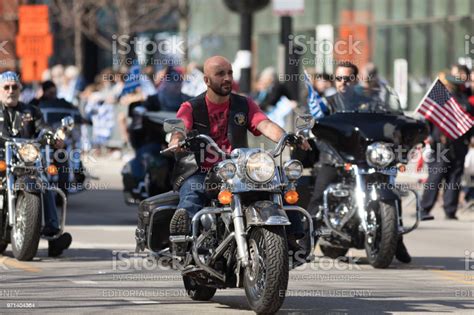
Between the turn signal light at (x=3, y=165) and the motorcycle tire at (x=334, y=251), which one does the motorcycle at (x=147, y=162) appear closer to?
the motorcycle tire at (x=334, y=251)

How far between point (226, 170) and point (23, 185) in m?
4.18

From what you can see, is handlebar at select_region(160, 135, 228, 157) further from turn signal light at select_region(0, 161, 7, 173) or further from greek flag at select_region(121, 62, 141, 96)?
greek flag at select_region(121, 62, 141, 96)

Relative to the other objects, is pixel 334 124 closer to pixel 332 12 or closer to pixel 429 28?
pixel 429 28

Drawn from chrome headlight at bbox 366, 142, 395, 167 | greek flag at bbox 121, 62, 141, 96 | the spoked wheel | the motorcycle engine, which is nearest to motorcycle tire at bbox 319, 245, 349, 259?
the motorcycle engine

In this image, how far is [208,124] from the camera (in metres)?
10.9

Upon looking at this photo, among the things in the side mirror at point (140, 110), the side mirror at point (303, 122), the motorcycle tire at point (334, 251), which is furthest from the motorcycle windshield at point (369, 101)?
the side mirror at point (140, 110)

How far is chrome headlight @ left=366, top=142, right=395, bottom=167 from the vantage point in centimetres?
1372

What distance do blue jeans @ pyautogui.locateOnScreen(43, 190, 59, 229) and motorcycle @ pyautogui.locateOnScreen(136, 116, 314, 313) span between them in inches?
143

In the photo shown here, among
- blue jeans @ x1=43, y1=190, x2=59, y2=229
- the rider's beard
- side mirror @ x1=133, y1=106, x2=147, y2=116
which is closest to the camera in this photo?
the rider's beard

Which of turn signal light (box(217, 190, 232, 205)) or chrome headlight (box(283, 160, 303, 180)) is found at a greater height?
chrome headlight (box(283, 160, 303, 180))

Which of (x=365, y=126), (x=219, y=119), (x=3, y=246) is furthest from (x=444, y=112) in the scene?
(x=219, y=119)

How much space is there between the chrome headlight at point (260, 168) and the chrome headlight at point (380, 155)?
3915 millimetres

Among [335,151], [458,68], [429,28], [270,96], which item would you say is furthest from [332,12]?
[335,151]

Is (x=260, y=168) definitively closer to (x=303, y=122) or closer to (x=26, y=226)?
(x=303, y=122)
